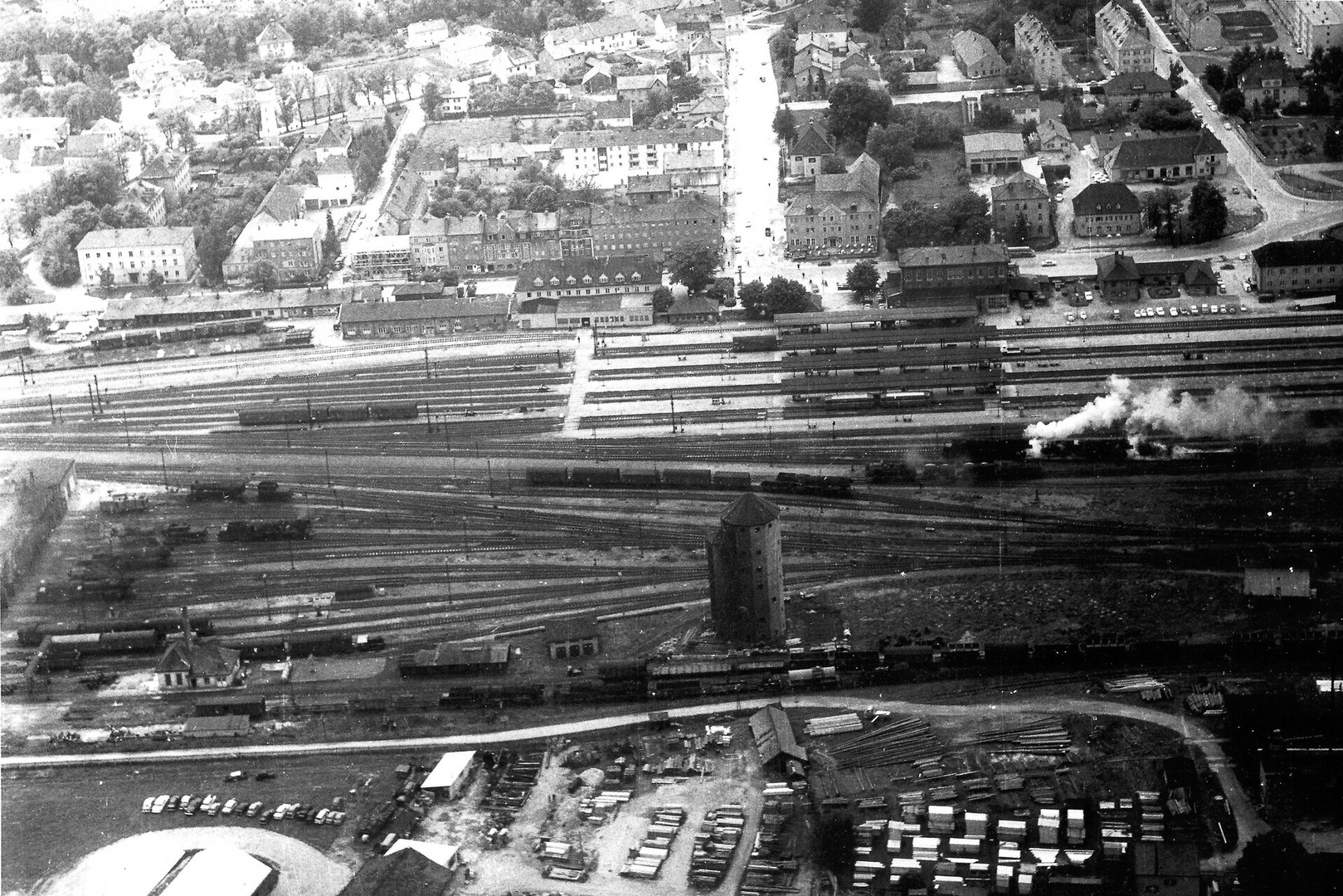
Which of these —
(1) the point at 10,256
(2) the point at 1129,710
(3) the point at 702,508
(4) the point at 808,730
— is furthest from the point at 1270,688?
(1) the point at 10,256

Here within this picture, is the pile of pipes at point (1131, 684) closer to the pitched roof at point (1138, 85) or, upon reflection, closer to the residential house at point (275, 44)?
the pitched roof at point (1138, 85)

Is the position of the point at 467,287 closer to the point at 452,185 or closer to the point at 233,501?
the point at 452,185

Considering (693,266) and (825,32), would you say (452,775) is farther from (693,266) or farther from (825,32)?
(825,32)

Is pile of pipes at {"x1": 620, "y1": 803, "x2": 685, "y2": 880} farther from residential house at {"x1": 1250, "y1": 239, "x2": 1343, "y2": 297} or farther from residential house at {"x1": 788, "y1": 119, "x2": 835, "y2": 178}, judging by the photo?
residential house at {"x1": 788, "y1": 119, "x2": 835, "y2": 178}

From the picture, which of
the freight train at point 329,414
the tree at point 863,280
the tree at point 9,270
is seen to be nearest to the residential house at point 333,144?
the tree at point 9,270

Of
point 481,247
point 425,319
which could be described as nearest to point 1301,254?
point 481,247
